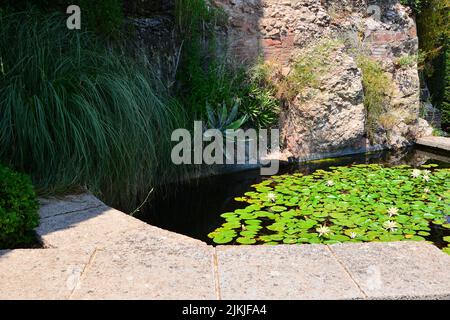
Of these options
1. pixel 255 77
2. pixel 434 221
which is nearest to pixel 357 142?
pixel 255 77

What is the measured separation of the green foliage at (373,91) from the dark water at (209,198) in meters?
0.70

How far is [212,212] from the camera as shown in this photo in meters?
3.71

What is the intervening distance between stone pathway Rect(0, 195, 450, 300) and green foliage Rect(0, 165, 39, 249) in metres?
0.09

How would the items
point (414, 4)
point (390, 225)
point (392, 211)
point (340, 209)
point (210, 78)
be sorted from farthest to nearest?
point (414, 4) < point (210, 78) < point (340, 209) < point (392, 211) < point (390, 225)

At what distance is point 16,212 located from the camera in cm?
243

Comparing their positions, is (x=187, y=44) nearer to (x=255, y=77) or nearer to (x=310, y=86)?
(x=255, y=77)

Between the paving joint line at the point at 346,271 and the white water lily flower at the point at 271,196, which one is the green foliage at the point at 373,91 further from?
the paving joint line at the point at 346,271

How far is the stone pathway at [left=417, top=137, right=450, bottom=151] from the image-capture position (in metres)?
6.00

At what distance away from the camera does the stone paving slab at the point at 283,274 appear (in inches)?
71.7

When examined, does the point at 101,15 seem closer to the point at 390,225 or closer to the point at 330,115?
the point at 330,115

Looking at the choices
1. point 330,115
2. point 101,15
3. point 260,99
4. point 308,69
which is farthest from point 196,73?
point 330,115

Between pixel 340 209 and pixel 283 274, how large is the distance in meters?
1.73

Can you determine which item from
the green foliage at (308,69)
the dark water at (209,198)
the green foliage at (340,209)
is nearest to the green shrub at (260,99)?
the green foliage at (308,69)

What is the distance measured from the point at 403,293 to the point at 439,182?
2.91 metres
